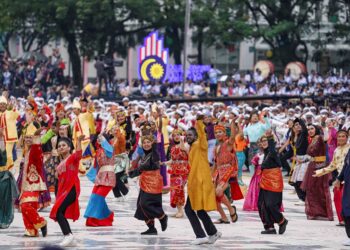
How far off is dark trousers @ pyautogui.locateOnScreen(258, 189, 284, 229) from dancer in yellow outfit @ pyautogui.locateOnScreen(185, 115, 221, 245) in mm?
1724

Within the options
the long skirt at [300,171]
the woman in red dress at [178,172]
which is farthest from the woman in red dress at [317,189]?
the woman in red dress at [178,172]

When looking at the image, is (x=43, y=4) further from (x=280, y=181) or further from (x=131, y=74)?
(x=280, y=181)

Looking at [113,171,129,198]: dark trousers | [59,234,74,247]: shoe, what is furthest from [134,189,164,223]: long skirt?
[113,171,129,198]: dark trousers

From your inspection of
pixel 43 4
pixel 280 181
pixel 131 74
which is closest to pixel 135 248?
pixel 280 181

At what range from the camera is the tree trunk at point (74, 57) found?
192ft

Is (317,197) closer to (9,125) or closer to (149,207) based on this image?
(149,207)

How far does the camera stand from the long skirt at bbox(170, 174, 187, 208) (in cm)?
2086

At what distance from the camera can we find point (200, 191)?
17.4 metres

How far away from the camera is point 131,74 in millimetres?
75500

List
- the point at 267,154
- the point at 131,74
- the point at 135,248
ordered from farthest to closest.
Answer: the point at 131,74 → the point at 267,154 → the point at 135,248

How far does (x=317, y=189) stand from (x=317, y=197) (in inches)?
5.0

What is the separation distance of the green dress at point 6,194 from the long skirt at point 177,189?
2.79m

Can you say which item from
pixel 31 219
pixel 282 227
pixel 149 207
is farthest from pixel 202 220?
pixel 31 219

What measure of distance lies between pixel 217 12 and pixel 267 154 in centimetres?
3890
